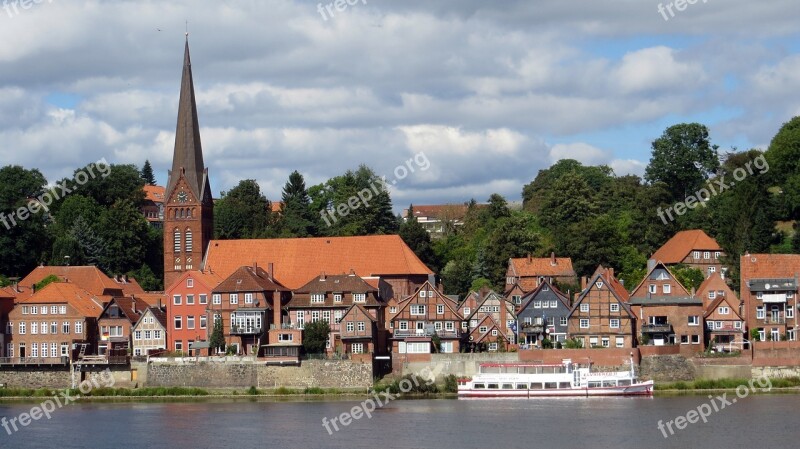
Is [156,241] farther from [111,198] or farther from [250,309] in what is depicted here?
[250,309]

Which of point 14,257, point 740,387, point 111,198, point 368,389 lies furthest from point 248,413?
point 111,198

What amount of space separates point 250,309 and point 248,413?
14.6 metres

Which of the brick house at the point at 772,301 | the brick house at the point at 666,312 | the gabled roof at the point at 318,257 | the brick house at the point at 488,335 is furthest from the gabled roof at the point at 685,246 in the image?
the brick house at the point at 488,335

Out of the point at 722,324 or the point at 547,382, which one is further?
the point at 722,324

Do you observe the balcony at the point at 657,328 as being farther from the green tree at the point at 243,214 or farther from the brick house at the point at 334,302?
the green tree at the point at 243,214

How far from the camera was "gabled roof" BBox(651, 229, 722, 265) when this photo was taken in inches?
3807

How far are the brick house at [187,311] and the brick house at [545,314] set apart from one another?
18.8m

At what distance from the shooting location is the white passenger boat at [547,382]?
76.4 meters

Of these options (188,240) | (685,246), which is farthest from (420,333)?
(685,246)

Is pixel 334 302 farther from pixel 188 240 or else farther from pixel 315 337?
pixel 188 240

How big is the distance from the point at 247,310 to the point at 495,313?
47.7 ft

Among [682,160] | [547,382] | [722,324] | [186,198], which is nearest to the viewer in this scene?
[547,382]

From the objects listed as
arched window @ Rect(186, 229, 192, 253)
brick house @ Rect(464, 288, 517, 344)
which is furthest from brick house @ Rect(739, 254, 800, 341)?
arched window @ Rect(186, 229, 192, 253)

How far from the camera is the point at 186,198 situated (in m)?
96.8
